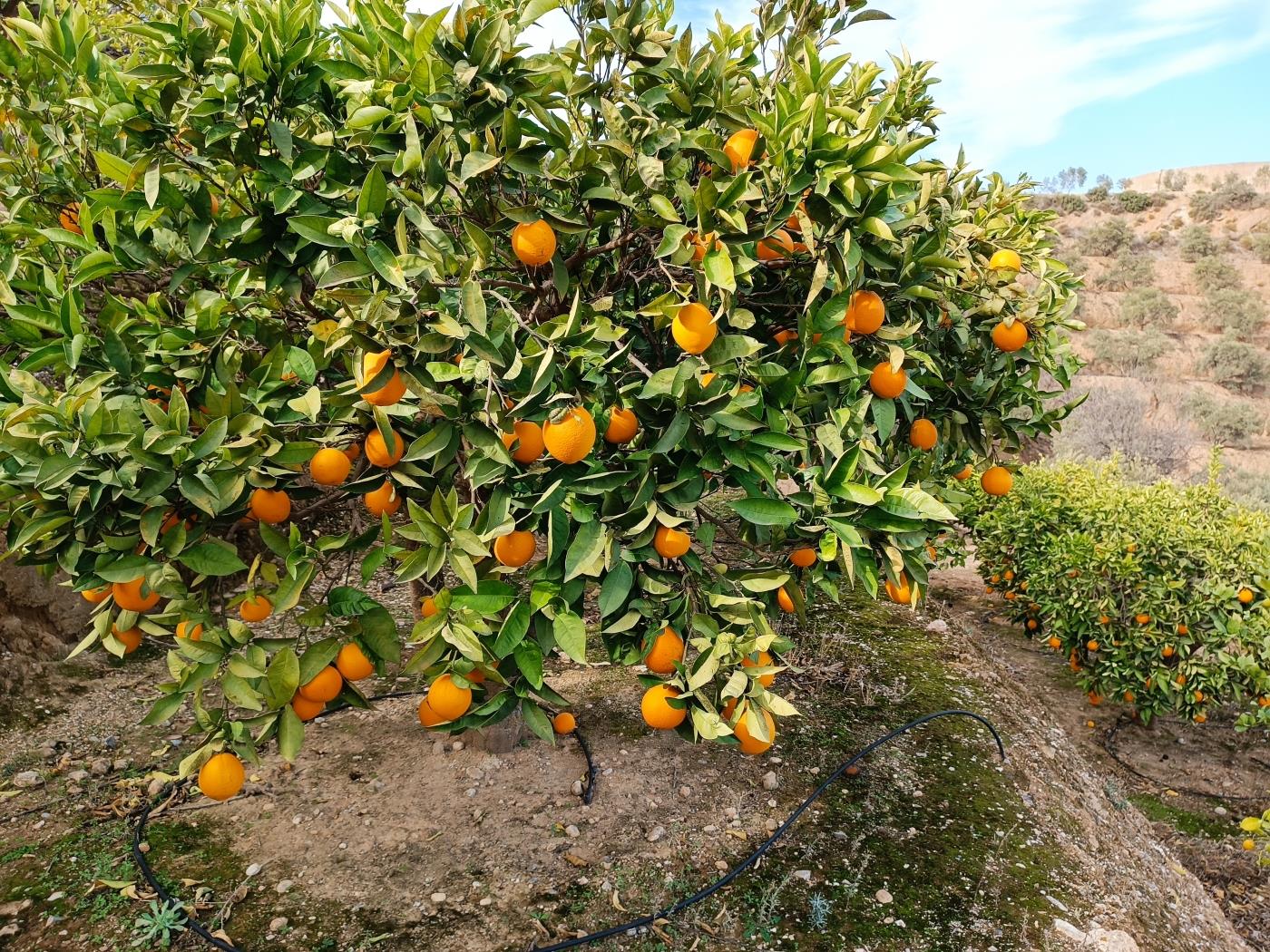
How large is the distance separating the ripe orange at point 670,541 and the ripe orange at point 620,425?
0.66 ft

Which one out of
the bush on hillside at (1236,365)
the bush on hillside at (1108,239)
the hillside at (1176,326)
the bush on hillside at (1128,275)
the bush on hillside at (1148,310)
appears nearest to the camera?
the hillside at (1176,326)

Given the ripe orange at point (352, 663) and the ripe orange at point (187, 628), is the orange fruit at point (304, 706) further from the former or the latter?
the ripe orange at point (187, 628)

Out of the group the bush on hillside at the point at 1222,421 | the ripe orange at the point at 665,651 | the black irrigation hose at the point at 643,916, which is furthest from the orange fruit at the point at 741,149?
the bush on hillside at the point at 1222,421

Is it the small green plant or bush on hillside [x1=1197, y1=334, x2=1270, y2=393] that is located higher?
bush on hillside [x1=1197, y1=334, x2=1270, y2=393]

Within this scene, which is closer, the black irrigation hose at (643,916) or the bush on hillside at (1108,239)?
the black irrigation hose at (643,916)

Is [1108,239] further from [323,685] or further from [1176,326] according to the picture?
[323,685]

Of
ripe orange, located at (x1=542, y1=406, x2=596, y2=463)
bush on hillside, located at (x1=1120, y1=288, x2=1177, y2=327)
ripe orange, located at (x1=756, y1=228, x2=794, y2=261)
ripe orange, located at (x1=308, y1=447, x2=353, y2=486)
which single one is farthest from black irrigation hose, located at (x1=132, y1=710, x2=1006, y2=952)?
bush on hillside, located at (x1=1120, y1=288, x2=1177, y2=327)

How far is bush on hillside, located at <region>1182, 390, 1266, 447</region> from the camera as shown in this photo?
15.9 meters

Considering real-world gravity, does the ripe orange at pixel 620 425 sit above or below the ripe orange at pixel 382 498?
above

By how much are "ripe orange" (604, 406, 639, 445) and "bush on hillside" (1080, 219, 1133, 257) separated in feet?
98.5

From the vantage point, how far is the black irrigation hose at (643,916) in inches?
81.7

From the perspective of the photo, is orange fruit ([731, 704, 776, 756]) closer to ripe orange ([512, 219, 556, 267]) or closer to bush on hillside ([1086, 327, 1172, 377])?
ripe orange ([512, 219, 556, 267])

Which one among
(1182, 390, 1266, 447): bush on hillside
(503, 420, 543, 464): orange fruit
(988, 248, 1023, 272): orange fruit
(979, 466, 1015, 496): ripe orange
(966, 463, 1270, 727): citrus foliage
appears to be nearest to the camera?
(503, 420, 543, 464): orange fruit

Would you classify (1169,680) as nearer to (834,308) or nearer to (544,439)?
(834,308)
